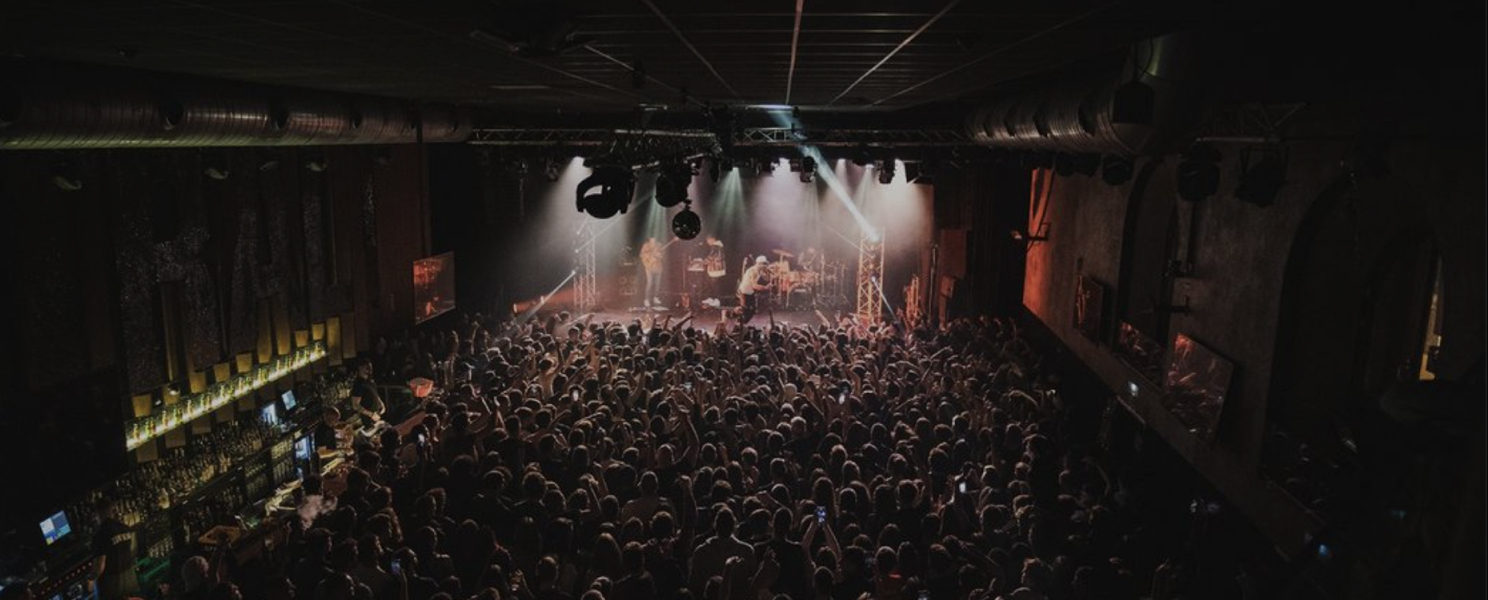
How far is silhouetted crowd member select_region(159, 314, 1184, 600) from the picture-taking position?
5.69 m

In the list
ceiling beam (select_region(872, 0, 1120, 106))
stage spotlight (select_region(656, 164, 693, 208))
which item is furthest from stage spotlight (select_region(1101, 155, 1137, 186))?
stage spotlight (select_region(656, 164, 693, 208))

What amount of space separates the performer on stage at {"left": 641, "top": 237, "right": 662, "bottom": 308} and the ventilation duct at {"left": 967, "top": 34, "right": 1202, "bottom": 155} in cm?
1301

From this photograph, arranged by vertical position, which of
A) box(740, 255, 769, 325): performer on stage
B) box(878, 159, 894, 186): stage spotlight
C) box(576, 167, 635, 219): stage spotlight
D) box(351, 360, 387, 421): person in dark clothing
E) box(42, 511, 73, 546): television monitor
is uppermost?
box(878, 159, 894, 186): stage spotlight

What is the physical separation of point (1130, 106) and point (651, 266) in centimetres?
1632

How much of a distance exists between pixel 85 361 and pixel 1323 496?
10510 millimetres

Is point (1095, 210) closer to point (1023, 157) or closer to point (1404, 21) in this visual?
point (1023, 157)

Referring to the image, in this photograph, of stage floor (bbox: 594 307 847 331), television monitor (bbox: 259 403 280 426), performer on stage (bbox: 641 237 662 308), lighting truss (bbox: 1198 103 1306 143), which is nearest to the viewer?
lighting truss (bbox: 1198 103 1306 143)

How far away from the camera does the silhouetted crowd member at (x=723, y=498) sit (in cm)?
569

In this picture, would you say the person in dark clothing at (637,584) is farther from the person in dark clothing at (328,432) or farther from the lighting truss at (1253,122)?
the person in dark clothing at (328,432)

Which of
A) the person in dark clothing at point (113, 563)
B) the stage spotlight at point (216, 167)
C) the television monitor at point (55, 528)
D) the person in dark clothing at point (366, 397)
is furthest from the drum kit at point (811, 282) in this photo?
the television monitor at point (55, 528)

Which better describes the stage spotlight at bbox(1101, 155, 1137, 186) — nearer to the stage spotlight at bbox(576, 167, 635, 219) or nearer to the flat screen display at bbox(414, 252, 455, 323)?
the stage spotlight at bbox(576, 167, 635, 219)

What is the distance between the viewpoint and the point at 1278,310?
7336mm

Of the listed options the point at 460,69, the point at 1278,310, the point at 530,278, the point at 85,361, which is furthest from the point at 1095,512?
the point at 530,278

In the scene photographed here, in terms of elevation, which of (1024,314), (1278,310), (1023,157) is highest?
(1023,157)
